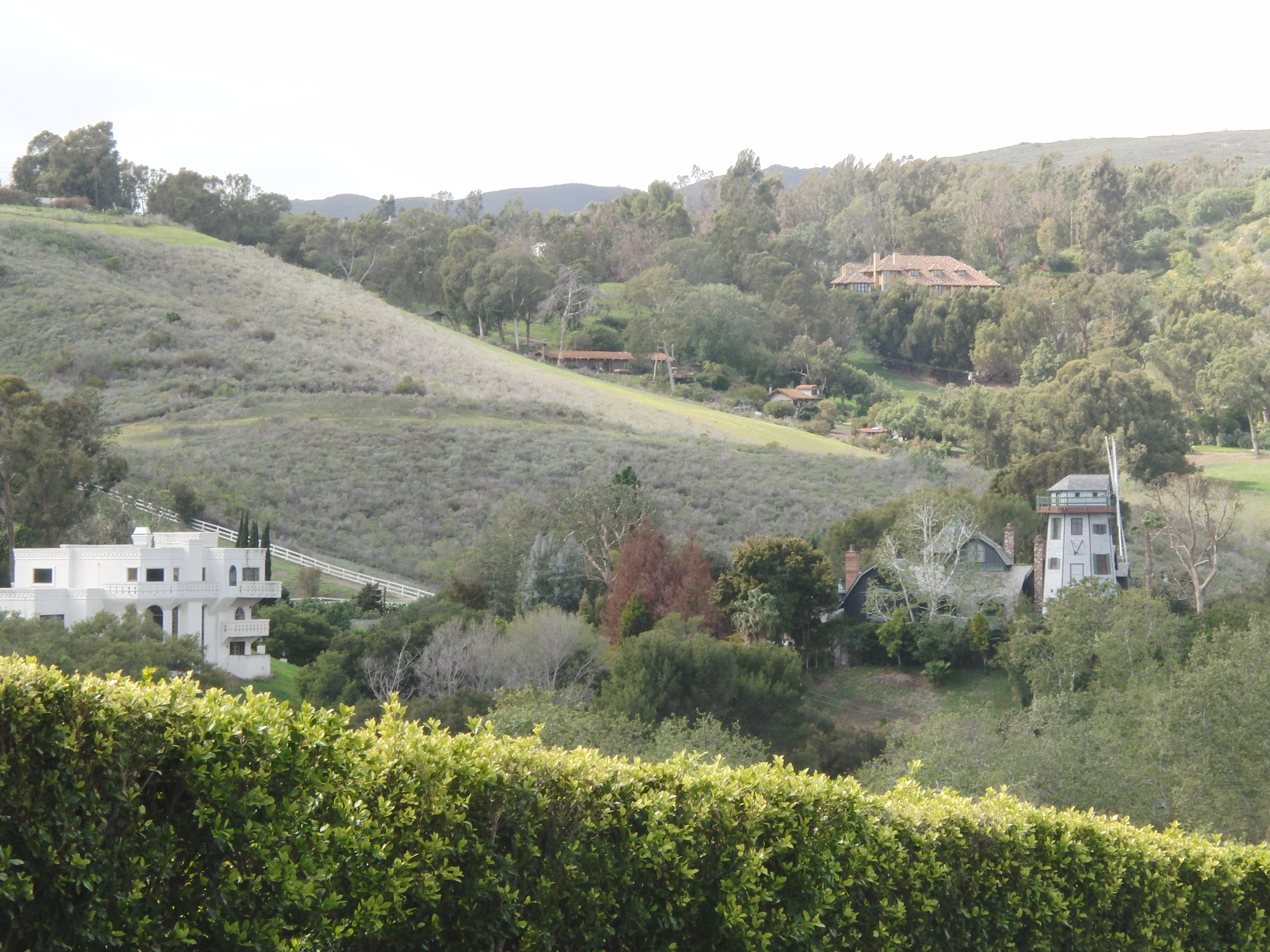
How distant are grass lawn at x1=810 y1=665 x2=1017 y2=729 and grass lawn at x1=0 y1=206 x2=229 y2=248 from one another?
73871 mm

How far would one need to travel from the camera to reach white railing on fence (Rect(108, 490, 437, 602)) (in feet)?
146

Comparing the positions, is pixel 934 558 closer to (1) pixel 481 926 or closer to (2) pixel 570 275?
(1) pixel 481 926

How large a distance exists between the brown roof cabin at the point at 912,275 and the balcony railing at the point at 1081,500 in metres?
65.5

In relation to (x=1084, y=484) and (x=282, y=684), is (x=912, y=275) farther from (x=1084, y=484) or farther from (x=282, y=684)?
(x=282, y=684)

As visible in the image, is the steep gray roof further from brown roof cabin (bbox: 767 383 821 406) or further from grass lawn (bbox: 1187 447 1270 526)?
brown roof cabin (bbox: 767 383 821 406)

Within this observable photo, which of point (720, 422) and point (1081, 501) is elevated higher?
point (720, 422)

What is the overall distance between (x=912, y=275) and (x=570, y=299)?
3416cm

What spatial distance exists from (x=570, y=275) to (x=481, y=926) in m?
94.1

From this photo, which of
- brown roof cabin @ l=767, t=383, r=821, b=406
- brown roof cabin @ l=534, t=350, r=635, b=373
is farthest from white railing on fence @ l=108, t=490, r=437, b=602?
brown roof cabin @ l=534, t=350, r=635, b=373

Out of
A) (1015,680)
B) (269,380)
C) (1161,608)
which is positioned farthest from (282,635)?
(269,380)

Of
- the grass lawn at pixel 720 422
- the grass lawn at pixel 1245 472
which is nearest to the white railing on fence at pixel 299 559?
the grass lawn at pixel 720 422

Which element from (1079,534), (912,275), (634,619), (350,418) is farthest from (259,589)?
(912,275)

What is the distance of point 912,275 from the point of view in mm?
113375

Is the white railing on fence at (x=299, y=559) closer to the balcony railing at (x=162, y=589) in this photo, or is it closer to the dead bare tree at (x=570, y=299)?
the balcony railing at (x=162, y=589)
